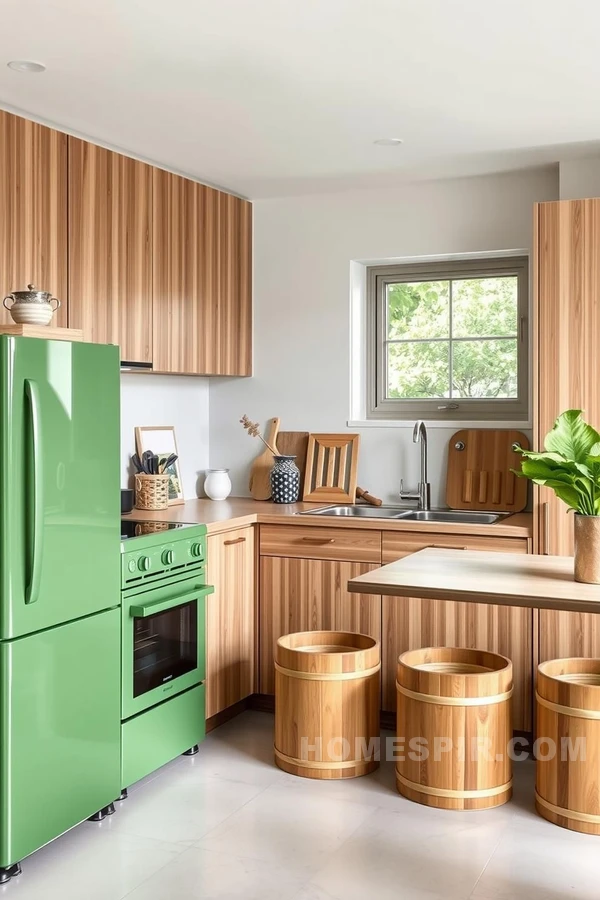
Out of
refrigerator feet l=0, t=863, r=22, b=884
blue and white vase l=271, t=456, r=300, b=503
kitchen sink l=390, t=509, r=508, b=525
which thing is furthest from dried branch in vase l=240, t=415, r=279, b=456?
refrigerator feet l=0, t=863, r=22, b=884

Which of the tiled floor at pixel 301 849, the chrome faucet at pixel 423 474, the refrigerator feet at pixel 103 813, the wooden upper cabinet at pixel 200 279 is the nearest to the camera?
the tiled floor at pixel 301 849

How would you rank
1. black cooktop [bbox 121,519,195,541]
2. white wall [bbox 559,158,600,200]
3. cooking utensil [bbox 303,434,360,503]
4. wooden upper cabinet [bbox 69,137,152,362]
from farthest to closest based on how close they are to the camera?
cooking utensil [bbox 303,434,360,503] → white wall [bbox 559,158,600,200] → wooden upper cabinet [bbox 69,137,152,362] → black cooktop [bbox 121,519,195,541]

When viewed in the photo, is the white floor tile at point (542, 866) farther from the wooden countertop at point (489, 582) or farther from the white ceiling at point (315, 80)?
the white ceiling at point (315, 80)

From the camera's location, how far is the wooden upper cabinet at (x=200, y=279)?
4188mm

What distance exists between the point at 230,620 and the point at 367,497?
99 cm

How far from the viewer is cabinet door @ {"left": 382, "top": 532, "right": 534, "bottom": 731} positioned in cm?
383

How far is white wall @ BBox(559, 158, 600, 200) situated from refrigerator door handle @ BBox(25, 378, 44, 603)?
253cm

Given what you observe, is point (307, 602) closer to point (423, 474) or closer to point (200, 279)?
point (423, 474)

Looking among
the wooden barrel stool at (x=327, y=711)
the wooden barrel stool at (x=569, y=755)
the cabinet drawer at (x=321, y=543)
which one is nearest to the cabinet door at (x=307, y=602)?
the cabinet drawer at (x=321, y=543)

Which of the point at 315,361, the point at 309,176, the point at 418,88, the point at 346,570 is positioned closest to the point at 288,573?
the point at 346,570

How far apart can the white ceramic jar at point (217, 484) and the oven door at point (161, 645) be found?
1.15 m

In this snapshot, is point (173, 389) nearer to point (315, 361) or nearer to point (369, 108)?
point (315, 361)

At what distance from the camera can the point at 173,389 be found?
Answer: 4.87 meters

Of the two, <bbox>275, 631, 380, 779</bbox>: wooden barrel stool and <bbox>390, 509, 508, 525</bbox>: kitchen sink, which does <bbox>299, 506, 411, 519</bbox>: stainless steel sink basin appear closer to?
<bbox>390, 509, 508, 525</bbox>: kitchen sink
